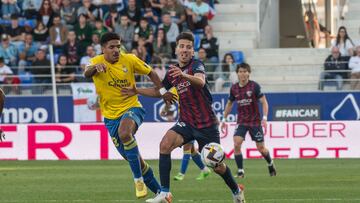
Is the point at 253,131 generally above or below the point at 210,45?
below

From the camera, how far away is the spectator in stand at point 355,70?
1154 inches

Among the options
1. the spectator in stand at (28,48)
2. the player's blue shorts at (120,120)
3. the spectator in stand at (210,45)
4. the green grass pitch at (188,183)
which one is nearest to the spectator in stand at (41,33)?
the spectator in stand at (28,48)

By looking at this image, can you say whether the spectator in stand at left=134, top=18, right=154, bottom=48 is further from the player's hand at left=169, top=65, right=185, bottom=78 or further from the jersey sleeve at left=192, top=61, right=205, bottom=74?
the player's hand at left=169, top=65, right=185, bottom=78

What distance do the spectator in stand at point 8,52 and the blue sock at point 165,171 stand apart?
59.7ft

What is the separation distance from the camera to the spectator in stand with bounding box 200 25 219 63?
101 feet

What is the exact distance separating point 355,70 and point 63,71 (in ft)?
27.0

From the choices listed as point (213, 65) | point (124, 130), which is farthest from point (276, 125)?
point (124, 130)

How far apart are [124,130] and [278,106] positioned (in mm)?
15595

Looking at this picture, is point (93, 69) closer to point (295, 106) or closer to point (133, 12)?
point (295, 106)

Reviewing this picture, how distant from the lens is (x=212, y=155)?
13.0m

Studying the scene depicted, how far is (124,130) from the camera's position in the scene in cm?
1416

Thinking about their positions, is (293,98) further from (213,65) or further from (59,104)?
(59,104)

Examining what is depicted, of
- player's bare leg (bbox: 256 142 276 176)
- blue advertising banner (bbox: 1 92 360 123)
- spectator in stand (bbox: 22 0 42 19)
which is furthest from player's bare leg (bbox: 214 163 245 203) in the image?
spectator in stand (bbox: 22 0 42 19)

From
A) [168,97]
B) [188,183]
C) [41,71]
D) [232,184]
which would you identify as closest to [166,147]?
[168,97]
